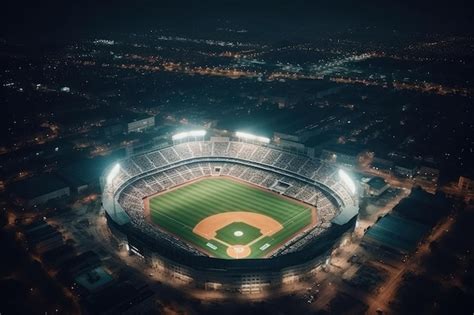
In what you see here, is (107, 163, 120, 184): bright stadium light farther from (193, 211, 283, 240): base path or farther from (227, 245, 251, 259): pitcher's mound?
(227, 245, 251, 259): pitcher's mound

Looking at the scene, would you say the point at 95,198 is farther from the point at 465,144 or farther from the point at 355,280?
the point at 465,144

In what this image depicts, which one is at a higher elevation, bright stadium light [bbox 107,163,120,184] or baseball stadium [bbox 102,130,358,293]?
bright stadium light [bbox 107,163,120,184]

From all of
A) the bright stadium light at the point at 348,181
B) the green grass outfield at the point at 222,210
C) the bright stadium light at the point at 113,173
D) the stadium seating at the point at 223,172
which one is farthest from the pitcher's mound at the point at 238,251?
the bright stadium light at the point at 113,173

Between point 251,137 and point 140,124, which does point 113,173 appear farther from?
point 140,124

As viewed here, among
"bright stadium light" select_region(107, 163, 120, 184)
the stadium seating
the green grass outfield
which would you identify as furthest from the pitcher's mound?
"bright stadium light" select_region(107, 163, 120, 184)

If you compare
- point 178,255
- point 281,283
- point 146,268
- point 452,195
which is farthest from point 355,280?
point 452,195
